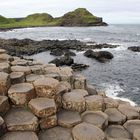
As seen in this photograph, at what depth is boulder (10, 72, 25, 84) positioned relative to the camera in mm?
7461

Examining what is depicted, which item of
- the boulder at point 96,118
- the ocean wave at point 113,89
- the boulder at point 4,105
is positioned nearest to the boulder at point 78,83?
the boulder at point 96,118

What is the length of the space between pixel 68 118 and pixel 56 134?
23.5 inches

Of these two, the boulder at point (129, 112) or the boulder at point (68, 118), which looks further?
the boulder at point (129, 112)

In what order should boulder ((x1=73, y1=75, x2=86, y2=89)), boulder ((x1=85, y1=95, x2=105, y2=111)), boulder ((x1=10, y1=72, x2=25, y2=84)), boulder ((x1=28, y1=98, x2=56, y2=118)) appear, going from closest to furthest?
boulder ((x1=28, y1=98, x2=56, y2=118)), boulder ((x1=85, y1=95, x2=105, y2=111)), boulder ((x1=10, y1=72, x2=25, y2=84)), boulder ((x1=73, y1=75, x2=86, y2=89))

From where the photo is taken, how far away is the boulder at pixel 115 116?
7133mm

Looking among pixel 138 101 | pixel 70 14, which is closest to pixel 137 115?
pixel 138 101

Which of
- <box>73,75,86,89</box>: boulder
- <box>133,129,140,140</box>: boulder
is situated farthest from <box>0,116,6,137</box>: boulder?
<box>73,75,86,89</box>: boulder

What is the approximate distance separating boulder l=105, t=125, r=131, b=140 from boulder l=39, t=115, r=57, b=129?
1382 millimetres

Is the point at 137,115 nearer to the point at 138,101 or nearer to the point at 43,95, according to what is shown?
the point at 43,95

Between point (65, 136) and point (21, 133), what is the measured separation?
103 centimetres

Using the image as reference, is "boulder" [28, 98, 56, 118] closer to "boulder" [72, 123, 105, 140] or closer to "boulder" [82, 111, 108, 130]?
"boulder" [72, 123, 105, 140]

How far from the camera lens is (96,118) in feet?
22.7

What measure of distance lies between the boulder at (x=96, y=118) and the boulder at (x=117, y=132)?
166 mm

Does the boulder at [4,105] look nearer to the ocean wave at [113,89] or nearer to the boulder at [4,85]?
the boulder at [4,85]
